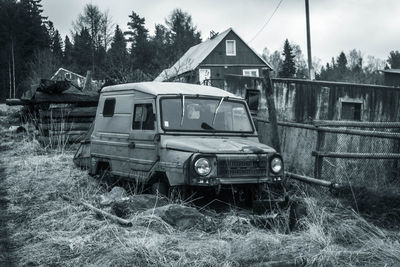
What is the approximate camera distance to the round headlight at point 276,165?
766 centimetres

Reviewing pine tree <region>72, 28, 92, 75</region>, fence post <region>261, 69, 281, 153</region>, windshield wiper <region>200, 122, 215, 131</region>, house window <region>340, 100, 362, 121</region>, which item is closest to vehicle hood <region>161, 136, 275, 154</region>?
windshield wiper <region>200, 122, 215, 131</region>

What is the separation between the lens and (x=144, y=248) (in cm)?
545

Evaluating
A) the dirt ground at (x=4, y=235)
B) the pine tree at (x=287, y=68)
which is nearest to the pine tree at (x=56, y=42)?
the pine tree at (x=287, y=68)

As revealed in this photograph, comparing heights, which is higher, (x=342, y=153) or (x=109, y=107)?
(x=109, y=107)

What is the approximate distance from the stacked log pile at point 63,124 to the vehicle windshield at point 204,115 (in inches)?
341

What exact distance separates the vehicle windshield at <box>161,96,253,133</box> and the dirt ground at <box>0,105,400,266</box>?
60.2 inches

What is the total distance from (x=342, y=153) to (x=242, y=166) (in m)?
2.41

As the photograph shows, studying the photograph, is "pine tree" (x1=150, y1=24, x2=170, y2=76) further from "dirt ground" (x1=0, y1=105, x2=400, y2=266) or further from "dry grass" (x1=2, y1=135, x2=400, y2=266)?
"dry grass" (x1=2, y1=135, x2=400, y2=266)

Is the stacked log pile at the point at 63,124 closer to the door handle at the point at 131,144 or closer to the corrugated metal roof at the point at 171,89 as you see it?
the corrugated metal roof at the point at 171,89

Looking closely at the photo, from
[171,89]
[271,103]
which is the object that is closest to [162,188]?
[171,89]

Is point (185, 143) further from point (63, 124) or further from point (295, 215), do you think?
point (63, 124)

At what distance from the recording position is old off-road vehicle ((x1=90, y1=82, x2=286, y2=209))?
7.23 m

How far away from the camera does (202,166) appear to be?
23.1 ft

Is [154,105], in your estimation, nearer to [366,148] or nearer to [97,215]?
[97,215]
